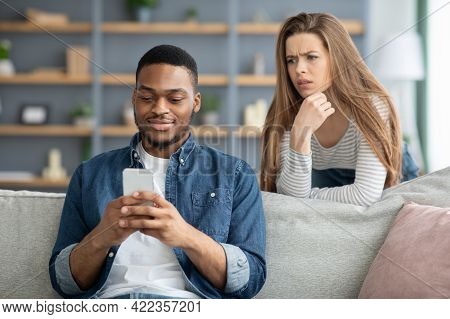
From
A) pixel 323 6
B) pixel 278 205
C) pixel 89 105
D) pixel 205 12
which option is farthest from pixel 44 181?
pixel 278 205

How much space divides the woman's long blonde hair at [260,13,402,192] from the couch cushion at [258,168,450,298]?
0.47 ft

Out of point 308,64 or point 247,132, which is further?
point 247,132

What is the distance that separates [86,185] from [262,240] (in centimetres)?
29

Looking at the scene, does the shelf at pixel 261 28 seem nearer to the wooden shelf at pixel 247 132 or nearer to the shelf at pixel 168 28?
the shelf at pixel 168 28

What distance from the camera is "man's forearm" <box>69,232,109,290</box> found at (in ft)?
3.44

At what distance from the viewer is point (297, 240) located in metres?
1.24

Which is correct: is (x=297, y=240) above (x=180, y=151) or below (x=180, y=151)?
below

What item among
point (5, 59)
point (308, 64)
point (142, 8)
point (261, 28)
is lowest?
point (308, 64)

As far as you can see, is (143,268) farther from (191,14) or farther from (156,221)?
(191,14)

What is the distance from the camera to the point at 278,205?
4.18ft

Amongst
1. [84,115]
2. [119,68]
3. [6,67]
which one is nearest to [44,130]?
[84,115]

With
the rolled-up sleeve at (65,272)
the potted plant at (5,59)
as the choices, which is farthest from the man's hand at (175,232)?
the potted plant at (5,59)

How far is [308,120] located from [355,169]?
0.19m

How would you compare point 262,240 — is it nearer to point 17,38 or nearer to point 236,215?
point 236,215
